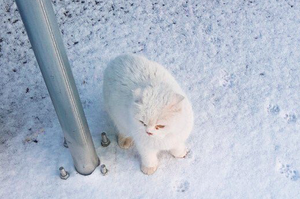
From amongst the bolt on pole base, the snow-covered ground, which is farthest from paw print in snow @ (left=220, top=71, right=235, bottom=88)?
the bolt on pole base

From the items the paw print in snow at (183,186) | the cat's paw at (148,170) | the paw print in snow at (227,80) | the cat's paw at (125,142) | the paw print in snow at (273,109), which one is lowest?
the paw print in snow at (183,186)

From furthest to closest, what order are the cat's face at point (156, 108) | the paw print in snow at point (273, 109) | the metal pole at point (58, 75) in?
the paw print in snow at point (273, 109) < the cat's face at point (156, 108) < the metal pole at point (58, 75)

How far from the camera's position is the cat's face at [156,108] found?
1.69m

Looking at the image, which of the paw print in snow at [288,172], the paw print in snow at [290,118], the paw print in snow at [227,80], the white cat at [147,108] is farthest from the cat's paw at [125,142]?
the paw print in snow at [290,118]

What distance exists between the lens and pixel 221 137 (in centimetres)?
230

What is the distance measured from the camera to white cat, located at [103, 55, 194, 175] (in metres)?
1.71

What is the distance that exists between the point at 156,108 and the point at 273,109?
109 cm

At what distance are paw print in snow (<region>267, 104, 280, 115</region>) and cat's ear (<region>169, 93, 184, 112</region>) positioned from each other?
97 centimetres

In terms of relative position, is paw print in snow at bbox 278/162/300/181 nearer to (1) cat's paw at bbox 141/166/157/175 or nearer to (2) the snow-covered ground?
(2) the snow-covered ground

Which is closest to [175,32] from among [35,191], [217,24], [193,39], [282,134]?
[193,39]

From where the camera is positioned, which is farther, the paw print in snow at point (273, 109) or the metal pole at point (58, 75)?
the paw print in snow at point (273, 109)

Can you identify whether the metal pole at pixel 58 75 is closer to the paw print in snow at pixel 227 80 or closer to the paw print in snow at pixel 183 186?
the paw print in snow at pixel 183 186

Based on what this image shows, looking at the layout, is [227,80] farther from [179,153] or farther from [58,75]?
[58,75]

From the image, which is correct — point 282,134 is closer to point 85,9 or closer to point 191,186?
point 191,186
